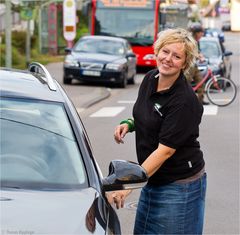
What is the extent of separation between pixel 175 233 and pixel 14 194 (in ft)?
3.17

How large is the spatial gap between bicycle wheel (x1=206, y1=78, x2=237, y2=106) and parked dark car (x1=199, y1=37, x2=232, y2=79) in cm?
417

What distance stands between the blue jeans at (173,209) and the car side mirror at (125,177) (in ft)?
0.94

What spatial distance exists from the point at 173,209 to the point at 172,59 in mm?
816

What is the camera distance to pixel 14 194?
4.06 m

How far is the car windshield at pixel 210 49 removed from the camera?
25.7 m

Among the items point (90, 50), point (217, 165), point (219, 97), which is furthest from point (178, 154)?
point (90, 50)

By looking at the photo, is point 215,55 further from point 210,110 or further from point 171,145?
point 171,145

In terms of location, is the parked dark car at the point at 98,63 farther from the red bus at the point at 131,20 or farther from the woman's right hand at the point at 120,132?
the woman's right hand at the point at 120,132

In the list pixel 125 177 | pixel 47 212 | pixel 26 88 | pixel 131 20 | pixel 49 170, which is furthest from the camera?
pixel 131 20

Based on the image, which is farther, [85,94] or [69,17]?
[69,17]

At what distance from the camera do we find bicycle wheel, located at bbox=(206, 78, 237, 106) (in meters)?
19.3

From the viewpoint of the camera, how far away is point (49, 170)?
14.5ft

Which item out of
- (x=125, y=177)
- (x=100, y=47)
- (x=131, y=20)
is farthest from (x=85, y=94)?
(x=125, y=177)

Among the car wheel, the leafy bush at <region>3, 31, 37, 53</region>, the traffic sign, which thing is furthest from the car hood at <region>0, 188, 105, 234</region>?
the leafy bush at <region>3, 31, 37, 53</region>
